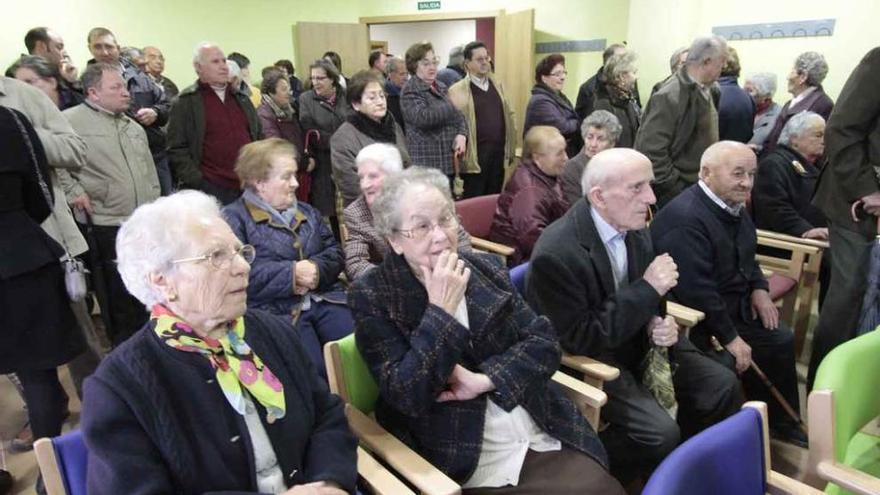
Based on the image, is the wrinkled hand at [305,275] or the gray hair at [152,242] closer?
the gray hair at [152,242]

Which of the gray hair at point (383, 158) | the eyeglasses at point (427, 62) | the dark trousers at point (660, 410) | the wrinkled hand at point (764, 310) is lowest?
the dark trousers at point (660, 410)

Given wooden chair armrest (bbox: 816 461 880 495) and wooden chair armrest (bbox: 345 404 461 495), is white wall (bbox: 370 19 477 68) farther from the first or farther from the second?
wooden chair armrest (bbox: 816 461 880 495)

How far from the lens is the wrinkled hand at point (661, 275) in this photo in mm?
1780

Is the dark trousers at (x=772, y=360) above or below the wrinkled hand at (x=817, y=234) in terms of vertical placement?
below

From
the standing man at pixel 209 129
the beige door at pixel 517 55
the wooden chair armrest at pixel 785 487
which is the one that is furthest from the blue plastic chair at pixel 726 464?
the beige door at pixel 517 55

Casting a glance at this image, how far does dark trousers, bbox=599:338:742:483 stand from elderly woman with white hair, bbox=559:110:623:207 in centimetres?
106

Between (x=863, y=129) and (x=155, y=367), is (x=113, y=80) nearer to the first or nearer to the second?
(x=155, y=367)

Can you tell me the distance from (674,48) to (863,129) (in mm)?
3474

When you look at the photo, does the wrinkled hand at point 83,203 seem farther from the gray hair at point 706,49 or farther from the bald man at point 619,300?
the gray hair at point 706,49

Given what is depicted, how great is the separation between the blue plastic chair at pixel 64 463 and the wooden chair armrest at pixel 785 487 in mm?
1411

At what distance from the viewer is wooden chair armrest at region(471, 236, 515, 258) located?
2.87 m

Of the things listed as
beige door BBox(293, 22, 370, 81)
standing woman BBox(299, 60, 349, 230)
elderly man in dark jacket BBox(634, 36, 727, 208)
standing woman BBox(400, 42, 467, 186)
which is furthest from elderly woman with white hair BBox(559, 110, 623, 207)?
beige door BBox(293, 22, 370, 81)

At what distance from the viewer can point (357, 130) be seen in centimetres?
312

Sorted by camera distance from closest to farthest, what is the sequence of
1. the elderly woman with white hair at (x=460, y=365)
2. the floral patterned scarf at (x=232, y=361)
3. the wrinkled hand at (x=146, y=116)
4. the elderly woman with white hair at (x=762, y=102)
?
1. the floral patterned scarf at (x=232, y=361)
2. the elderly woman with white hair at (x=460, y=365)
3. the wrinkled hand at (x=146, y=116)
4. the elderly woman with white hair at (x=762, y=102)
